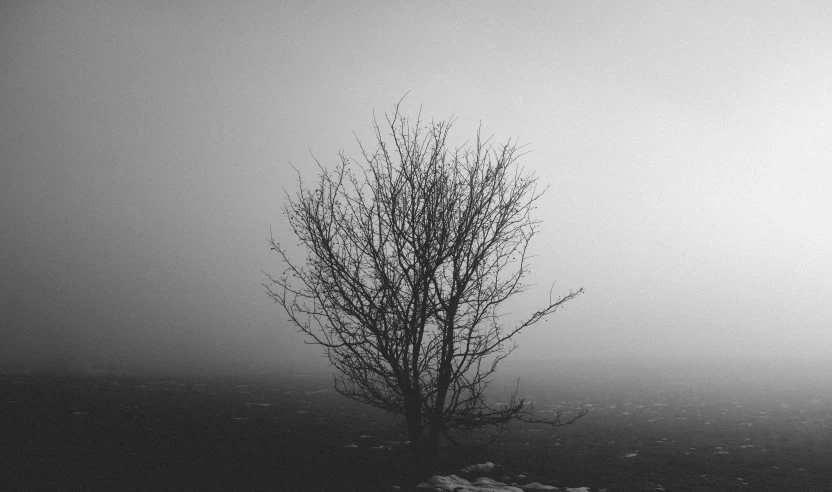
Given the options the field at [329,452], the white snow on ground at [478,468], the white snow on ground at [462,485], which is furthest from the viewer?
the white snow on ground at [478,468]

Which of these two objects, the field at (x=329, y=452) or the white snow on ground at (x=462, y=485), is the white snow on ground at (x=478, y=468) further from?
the white snow on ground at (x=462, y=485)

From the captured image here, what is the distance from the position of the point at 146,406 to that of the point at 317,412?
10.2m

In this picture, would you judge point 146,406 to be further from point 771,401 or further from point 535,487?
point 771,401

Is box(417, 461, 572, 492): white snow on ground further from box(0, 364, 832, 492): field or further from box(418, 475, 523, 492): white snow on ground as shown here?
box(0, 364, 832, 492): field

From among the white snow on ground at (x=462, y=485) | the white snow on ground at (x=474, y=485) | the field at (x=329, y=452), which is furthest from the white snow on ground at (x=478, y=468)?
the white snow on ground at (x=462, y=485)

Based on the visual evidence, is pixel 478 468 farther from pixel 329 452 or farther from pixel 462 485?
pixel 329 452

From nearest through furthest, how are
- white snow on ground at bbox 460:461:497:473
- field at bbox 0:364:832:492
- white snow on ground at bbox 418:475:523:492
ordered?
1. white snow on ground at bbox 418:475:523:492
2. field at bbox 0:364:832:492
3. white snow on ground at bbox 460:461:497:473

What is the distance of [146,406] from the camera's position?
26672 mm

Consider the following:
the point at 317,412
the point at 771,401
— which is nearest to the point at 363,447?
the point at 317,412

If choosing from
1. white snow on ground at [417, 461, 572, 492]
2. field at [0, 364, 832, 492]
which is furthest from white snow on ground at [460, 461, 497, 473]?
field at [0, 364, 832, 492]

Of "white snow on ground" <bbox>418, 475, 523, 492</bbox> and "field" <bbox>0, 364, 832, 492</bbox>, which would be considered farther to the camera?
"field" <bbox>0, 364, 832, 492</bbox>

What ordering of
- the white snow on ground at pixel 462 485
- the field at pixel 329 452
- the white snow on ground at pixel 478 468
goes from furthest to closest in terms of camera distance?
the white snow on ground at pixel 478 468 < the field at pixel 329 452 < the white snow on ground at pixel 462 485

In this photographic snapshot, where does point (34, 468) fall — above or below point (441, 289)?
below

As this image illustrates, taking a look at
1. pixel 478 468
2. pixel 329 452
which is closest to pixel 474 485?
pixel 478 468
